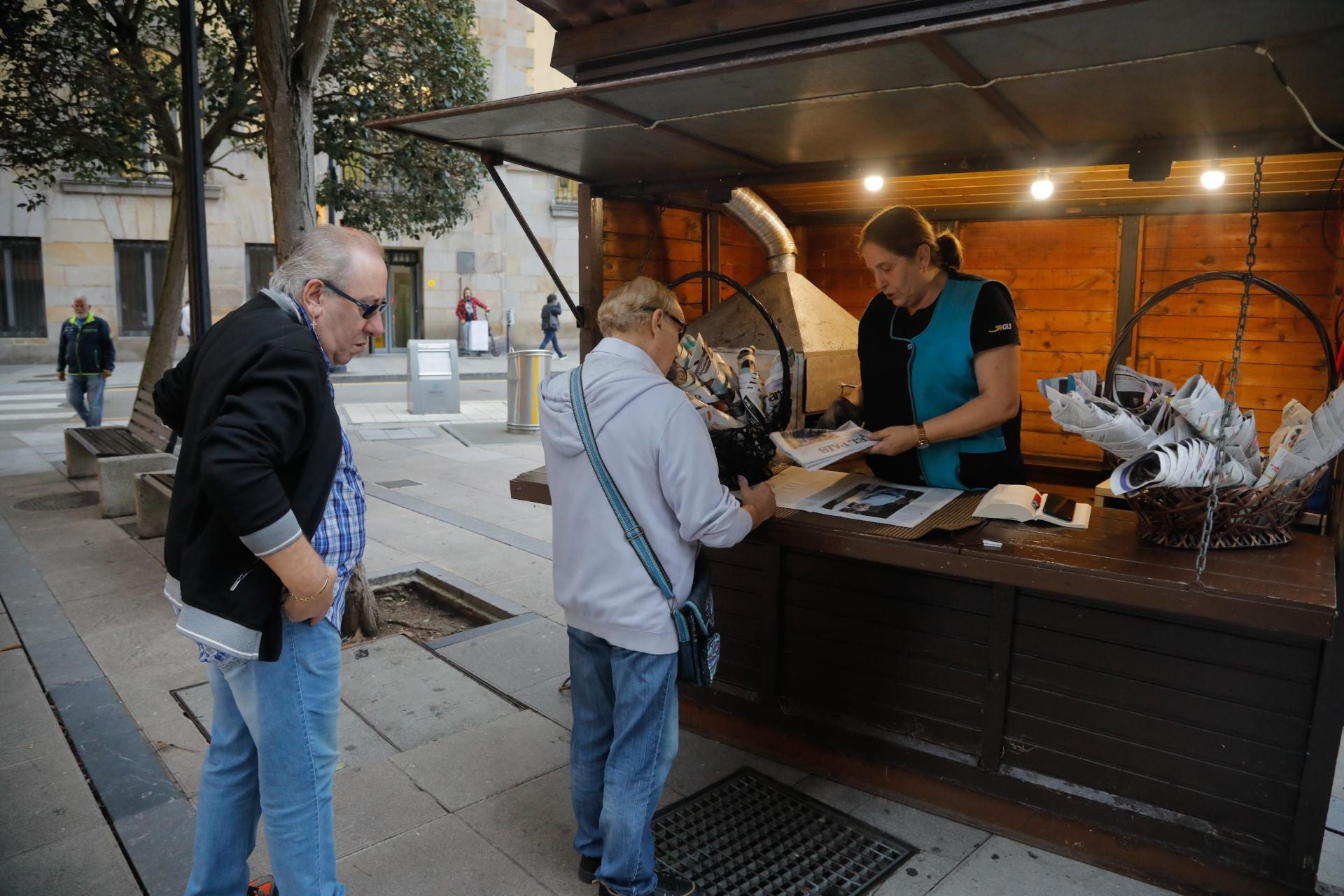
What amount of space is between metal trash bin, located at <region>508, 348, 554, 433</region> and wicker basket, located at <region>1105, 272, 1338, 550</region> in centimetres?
1006

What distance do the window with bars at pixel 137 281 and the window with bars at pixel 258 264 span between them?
6.28ft

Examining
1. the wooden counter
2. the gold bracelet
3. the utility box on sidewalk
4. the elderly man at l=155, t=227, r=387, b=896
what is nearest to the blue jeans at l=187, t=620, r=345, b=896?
the elderly man at l=155, t=227, r=387, b=896

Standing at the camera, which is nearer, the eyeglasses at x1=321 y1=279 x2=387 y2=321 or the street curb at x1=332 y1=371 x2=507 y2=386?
the eyeglasses at x1=321 y1=279 x2=387 y2=321

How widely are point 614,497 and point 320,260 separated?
0.95m

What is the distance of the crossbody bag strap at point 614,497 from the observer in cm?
237

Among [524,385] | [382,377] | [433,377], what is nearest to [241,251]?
[382,377]

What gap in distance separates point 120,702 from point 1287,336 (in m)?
6.68

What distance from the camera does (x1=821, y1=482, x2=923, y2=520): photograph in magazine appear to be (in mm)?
3000

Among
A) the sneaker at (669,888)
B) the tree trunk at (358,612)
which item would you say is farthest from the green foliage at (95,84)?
the sneaker at (669,888)

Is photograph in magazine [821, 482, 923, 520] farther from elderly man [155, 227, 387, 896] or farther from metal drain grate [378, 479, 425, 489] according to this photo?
metal drain grate [378, 479, 425, 489]

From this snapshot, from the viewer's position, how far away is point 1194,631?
2.55 meters

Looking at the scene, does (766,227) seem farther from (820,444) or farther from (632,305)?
(632,305)

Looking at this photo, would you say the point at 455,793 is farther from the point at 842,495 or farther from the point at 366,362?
the point at 366,362

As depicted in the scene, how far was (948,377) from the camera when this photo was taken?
131 inches
